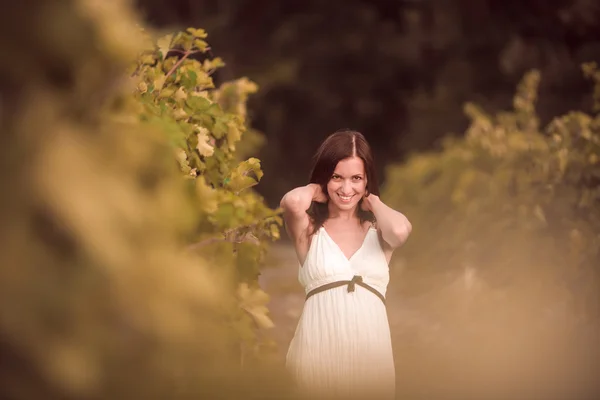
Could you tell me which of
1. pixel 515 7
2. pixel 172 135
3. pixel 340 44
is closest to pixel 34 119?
pixel 172 135

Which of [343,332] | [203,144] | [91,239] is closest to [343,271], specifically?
[343,332]

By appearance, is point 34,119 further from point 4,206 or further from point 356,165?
point 356,165

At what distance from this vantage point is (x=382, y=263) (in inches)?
177

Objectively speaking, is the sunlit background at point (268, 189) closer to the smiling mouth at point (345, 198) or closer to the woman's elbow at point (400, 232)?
the smiling mouth at point (345, 198)

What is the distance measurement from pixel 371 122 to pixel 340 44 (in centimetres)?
253

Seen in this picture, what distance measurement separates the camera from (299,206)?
14.6ft

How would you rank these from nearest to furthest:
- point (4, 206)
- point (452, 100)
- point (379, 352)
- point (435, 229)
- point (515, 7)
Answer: point (4, 206) < point (379, 352) < point (435, 229) < point (515, 7) < point (452, 100)

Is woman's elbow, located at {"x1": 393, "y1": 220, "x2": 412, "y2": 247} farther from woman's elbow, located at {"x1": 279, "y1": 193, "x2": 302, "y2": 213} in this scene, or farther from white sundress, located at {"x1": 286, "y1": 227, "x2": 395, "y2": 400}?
woman's elbow, located at {"x1": 279, "y1": 193, "x2": 302, "y2": 213}

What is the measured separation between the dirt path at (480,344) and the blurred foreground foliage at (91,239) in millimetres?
4351

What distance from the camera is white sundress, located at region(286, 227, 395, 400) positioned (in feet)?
14.2

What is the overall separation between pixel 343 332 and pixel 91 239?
282cm

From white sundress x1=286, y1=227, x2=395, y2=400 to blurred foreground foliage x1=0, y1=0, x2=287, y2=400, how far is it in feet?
7.86

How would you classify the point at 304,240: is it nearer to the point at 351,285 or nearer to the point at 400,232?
the point at 351,285

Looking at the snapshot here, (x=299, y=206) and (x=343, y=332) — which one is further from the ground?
(x=299, y=206)
